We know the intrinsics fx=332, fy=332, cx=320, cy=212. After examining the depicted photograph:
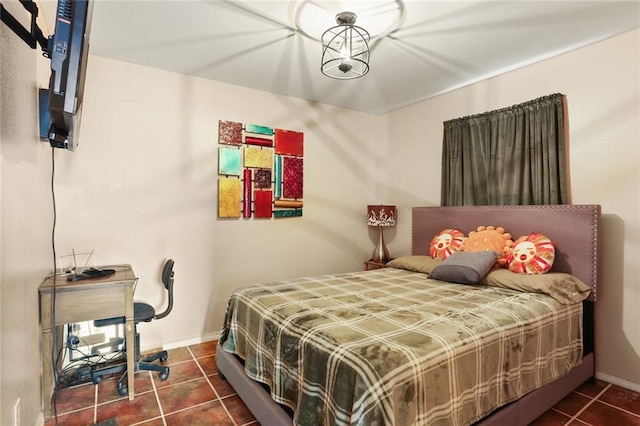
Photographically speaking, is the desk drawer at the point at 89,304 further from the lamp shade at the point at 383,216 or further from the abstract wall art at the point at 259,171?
the lamp shade at the point at 383,216

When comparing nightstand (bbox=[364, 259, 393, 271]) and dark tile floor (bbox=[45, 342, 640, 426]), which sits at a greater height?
nightstand (bbox=[364, 259, 393, 271])

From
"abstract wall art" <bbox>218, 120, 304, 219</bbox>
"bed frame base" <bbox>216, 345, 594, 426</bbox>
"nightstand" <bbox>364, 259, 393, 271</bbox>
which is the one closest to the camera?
"bed frame base" <bbox>216, 345, 594, 426</bbox>

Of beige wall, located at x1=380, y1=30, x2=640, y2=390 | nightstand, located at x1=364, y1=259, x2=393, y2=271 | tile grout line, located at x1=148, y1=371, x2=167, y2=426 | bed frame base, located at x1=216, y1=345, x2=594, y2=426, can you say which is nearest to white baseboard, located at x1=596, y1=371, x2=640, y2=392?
beige wall, located at x1=380, y1=30, x2=640, y2=390

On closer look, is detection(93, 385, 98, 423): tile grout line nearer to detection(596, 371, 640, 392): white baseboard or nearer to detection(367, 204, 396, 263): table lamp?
detection(367, 204, 396, 263): table lamp

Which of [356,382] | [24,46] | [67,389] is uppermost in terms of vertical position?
[24,46]

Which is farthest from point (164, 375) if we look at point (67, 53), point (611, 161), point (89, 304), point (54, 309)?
point (611, 161)

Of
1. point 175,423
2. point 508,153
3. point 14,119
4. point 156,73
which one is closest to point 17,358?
point 175,423

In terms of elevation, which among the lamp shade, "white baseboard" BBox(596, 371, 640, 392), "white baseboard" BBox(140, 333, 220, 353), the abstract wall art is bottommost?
"white baseboard" BBox(596, 371, 640, 392)

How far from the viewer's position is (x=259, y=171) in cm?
359

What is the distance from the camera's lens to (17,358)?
1505 mm

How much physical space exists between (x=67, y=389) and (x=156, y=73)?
2667mm

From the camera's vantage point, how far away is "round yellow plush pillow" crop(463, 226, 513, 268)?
110 inches

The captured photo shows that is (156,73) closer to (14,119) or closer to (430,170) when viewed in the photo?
(14,119)

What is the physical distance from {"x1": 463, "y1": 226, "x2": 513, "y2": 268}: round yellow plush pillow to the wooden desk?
109 inches
